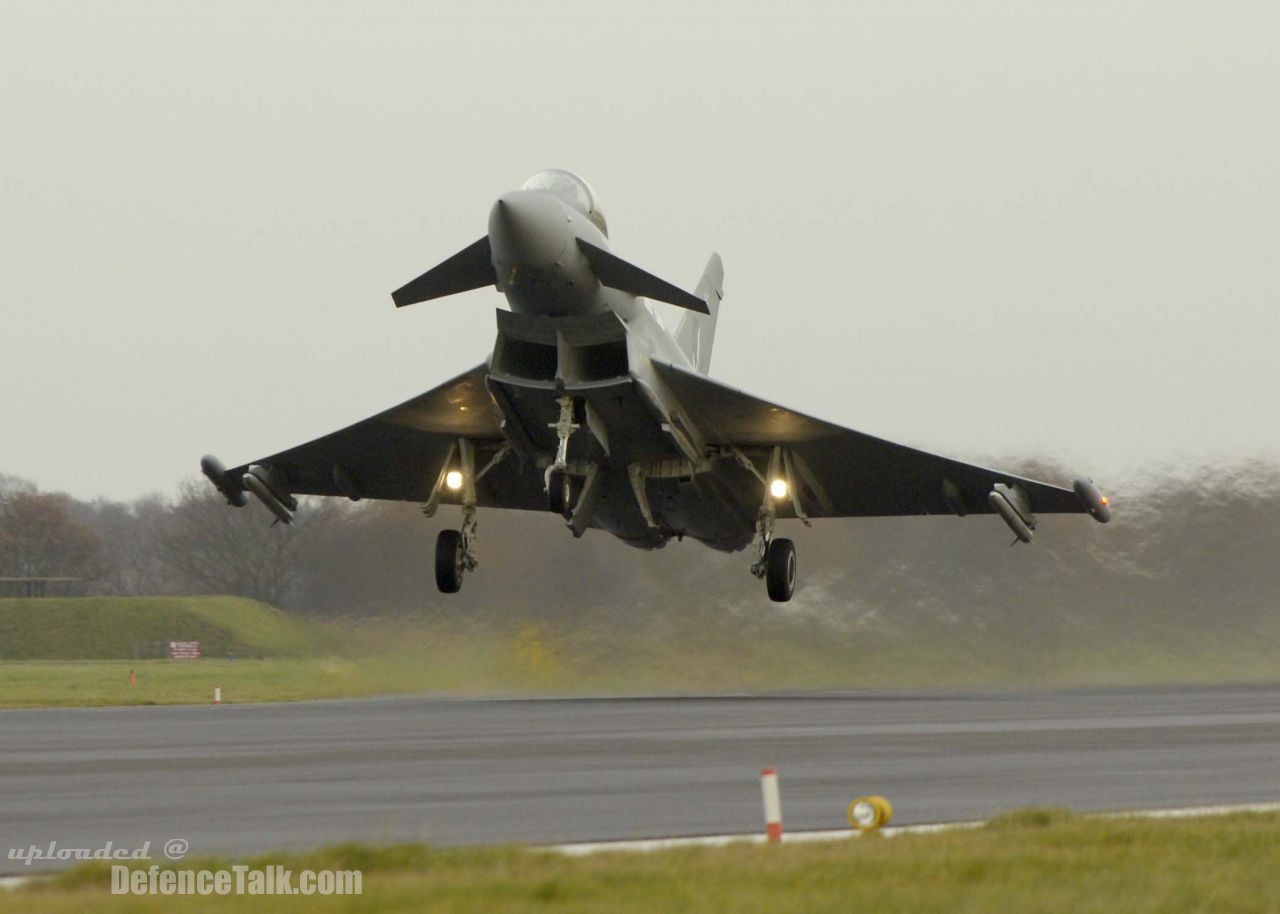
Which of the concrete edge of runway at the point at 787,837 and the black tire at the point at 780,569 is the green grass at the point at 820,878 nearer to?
the concrete edge of runway at the point at 787,837

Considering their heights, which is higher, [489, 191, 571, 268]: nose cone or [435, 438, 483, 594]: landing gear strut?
[489, 191, 571, 268]: nose cone

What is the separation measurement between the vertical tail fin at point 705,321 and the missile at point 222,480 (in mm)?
7417

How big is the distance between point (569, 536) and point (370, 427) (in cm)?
436

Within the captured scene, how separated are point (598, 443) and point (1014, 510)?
6245 mm

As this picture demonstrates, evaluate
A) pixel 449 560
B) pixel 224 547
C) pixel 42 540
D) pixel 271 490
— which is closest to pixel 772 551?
pixel 449 560

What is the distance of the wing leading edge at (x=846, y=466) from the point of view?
22578 mm

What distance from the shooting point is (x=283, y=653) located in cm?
2809

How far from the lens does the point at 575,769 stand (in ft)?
42.5

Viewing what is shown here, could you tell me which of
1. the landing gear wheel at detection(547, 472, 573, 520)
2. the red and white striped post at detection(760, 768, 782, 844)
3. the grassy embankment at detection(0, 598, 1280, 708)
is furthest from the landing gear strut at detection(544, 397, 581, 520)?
the red and white striped post at detection(760, 768, 782, 844)

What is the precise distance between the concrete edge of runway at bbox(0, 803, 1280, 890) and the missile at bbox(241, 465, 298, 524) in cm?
1751

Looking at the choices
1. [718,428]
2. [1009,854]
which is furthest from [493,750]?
[718,428]

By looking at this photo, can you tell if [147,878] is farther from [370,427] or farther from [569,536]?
[569,536]

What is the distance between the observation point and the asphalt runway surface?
9648mm

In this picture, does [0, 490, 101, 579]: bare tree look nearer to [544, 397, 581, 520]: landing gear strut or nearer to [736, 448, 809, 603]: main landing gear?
[736, 448, 809, 603]: main landing gear
